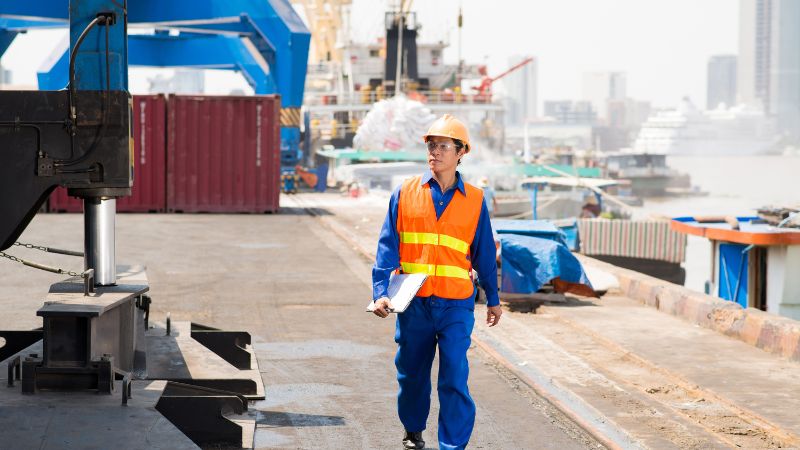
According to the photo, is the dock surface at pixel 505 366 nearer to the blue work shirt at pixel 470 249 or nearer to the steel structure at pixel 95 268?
the steel structure at pixel 95 268

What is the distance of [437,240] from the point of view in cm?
600

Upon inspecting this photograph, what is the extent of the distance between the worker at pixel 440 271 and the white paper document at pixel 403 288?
0.04 m

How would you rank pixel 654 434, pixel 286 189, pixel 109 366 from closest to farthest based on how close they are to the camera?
pixel 109 366, pixel 654 434, pixel 286 189

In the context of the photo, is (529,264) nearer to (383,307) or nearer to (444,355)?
(444,355)

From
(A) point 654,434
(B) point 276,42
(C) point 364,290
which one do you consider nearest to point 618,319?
(C) point 364,290

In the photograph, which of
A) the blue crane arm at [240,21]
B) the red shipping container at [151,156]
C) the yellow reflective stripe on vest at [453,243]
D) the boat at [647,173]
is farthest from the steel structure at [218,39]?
the boat at [647,173]

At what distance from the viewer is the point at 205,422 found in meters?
6.14

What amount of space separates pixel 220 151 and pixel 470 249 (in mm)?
22844

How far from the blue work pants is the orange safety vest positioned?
3.2 inches

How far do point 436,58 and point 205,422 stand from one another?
6698 cm

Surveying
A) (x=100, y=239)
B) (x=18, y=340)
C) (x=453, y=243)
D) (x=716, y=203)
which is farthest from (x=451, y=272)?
(x=716, y=203)

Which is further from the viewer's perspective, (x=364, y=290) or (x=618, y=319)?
(x=364, y=290)

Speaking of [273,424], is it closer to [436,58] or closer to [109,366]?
[109,366]

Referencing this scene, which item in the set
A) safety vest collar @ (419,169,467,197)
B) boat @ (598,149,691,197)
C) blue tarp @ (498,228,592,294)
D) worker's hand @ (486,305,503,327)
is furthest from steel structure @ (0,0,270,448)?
boat @ (598,149,691,197)
